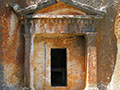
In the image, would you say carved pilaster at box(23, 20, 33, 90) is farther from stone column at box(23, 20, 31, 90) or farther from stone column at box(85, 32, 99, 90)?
stone column at box(85, 32, 99, 90)

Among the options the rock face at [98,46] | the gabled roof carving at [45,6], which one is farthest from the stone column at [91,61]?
the gabled roof carving at [45,6]

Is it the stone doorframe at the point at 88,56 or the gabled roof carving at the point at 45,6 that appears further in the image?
the stone doorframe at the point at 88,56

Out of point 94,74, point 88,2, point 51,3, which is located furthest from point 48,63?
point 88,2

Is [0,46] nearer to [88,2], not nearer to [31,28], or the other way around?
[31,28]

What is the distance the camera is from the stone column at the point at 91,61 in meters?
4.81

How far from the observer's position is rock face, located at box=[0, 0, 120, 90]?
15.5 ft

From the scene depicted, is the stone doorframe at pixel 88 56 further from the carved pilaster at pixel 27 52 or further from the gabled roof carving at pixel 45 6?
the gabled roof carving at pixel 45 6

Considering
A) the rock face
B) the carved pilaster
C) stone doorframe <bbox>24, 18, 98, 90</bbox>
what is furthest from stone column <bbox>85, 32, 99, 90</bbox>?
the carved pilaster

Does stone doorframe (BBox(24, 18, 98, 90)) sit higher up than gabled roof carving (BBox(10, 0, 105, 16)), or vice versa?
gabled roof carving (BBox(10, 0, 105, 16))

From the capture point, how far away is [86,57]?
199 inches

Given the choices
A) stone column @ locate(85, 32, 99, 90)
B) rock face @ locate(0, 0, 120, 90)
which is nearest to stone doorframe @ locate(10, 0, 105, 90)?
stone column @ locate(85, 32, 99, 90)

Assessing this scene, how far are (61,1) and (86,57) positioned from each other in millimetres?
1794

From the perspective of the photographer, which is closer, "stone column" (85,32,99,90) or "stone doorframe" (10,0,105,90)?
"stone doorframe" (10,0,105,90)

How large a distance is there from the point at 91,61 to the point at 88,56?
17 centimetres
